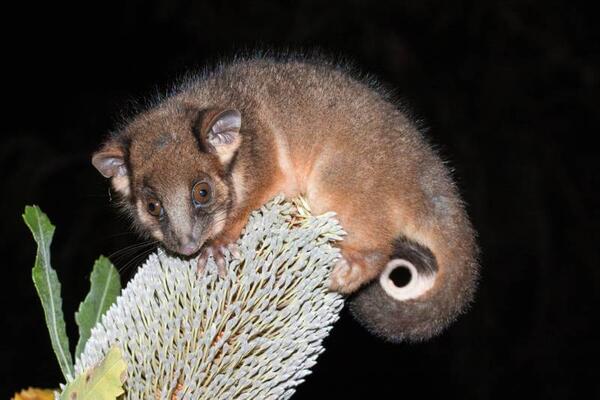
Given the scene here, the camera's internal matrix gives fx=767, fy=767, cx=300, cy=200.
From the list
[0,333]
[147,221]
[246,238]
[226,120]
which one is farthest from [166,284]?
[0,333]

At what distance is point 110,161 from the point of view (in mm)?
3168

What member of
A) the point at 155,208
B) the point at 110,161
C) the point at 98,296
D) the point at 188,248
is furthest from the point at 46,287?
the point at 110,161

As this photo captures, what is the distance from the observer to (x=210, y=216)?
2982mm

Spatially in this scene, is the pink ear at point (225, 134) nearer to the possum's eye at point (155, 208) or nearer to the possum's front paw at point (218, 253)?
the possum's eye at point (155, 208)

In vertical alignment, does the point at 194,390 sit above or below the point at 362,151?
below

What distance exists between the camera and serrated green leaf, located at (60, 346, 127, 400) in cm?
191

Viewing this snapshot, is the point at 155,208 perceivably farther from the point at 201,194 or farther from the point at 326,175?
the point at 326,175

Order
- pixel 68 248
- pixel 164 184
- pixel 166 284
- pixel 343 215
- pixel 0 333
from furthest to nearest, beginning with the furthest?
1. pixel 0 333
2. pixel 68 248
3. pixel 343 215
4. pixel 164 184
5. pixel 166 284

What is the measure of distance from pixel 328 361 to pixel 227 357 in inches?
257

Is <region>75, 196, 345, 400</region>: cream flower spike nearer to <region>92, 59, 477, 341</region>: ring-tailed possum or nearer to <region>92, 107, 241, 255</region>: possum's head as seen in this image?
<region>92, 107, 241, 255</region>: possum's head

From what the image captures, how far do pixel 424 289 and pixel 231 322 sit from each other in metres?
1.20

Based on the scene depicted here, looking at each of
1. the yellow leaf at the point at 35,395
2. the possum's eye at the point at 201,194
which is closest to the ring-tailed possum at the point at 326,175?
the possum's eye at the point at 201,194

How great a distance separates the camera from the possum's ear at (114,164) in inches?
123

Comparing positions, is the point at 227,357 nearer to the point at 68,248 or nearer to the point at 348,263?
the point at 348,263
